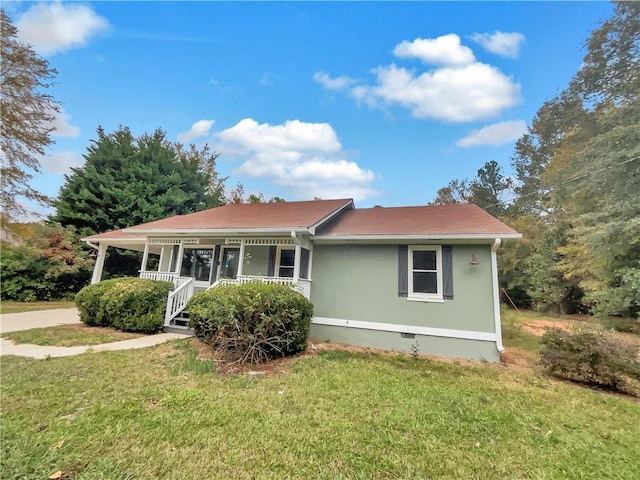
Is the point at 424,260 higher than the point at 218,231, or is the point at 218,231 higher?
the point at 218,231

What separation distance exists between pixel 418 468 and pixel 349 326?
17.1 ft

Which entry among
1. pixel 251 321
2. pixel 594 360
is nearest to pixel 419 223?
pixel 594 360

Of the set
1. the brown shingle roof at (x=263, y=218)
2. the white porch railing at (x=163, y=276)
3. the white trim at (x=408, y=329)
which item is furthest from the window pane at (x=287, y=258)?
the white porch railing at (x=163, y=276)

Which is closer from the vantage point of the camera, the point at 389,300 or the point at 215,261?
the point at 389,300

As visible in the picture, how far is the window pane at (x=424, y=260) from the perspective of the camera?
7.30 m

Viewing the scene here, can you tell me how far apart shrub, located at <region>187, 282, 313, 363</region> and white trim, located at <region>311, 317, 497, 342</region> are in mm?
1588

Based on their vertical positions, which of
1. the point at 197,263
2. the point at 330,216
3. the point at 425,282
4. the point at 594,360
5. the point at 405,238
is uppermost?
the point at 330,216


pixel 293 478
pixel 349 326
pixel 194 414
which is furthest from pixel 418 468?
pixel 349 326

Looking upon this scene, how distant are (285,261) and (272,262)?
434 millimetres

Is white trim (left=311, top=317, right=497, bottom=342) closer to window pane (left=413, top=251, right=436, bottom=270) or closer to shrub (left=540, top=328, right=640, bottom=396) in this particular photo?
shrub (left=540, top=328, right=640, bottom=396)

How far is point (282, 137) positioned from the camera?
17.8 m

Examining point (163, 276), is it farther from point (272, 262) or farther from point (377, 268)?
point (377, 268)

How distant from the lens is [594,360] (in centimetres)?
487

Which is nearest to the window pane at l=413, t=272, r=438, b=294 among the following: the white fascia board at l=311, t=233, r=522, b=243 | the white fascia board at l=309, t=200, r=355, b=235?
the white fascia board at l=311, t=233, r=522, b=243
